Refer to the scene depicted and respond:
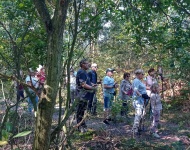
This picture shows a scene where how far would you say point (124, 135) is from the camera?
664 centimetres

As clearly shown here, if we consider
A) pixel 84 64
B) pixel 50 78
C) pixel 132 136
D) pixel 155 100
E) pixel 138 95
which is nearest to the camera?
pixel 50 78

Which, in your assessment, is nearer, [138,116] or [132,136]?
[132,136]

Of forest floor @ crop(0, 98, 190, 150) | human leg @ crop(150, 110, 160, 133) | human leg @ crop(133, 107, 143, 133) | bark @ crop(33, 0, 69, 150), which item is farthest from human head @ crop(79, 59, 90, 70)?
bark @ crop(33, 0, 69, 150)

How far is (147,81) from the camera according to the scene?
24.9 ft

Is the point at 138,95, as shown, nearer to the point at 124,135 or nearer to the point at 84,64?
the point at 124,135

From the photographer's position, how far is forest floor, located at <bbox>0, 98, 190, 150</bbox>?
15.5 feet

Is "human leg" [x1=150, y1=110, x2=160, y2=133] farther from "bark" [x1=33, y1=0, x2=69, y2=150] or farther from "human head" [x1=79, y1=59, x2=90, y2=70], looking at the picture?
"bark" [x1=33, y1=0, x2=69, y2=150]

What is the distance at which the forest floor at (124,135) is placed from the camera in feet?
15.5

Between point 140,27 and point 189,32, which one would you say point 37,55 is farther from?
point 189,32

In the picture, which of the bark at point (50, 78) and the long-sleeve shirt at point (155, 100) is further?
the long-sleeve shirt at point (155, 100)

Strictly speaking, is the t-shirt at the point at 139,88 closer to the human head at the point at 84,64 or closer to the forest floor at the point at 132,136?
the forest floor at the point at 132,136

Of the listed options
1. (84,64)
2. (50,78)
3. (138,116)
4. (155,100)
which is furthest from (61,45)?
(155,100)

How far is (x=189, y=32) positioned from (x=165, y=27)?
0.41 metres

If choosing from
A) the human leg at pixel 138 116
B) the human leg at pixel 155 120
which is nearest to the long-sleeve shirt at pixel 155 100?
the human leg at pixel 155 120
